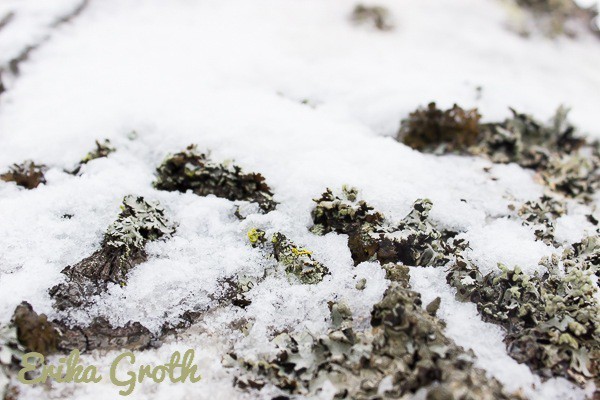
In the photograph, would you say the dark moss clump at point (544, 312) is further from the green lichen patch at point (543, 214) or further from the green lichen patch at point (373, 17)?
the green lichen patch at point (373, 17)

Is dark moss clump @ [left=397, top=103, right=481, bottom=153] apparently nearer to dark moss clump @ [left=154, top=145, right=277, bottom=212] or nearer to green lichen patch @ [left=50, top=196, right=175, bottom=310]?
dark moss clump @ [left=154, top=145, right=277, bottom=212]

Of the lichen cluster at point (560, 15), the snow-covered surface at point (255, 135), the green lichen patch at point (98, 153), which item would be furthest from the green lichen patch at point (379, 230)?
the lichen cluster at point (560, 15)

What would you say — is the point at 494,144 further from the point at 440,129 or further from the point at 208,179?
the point at 208,179

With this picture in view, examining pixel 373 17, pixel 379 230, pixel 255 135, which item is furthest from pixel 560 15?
pixel 379 230

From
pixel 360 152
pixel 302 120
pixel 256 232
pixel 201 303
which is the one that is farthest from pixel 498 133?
pixel 201 303

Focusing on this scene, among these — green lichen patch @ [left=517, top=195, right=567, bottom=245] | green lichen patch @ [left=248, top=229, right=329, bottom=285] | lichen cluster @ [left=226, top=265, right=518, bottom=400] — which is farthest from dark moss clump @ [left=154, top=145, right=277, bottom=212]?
green lichen patch @ [left=517, top=195, right=567, bottom=245]

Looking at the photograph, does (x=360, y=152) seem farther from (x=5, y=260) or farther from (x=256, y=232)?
(x=5, y=260)
